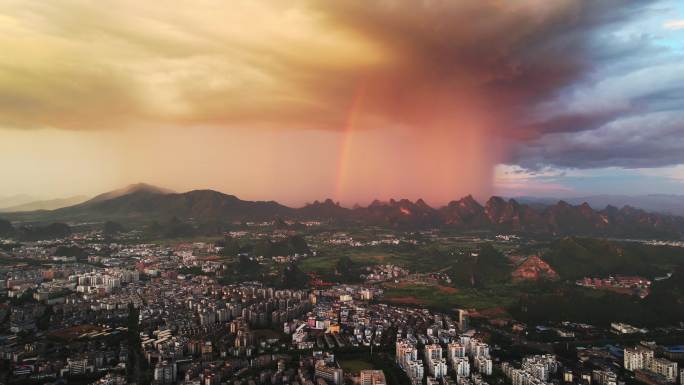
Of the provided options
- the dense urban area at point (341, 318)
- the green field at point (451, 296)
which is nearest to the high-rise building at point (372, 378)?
the dense urban area at point (341, 318)

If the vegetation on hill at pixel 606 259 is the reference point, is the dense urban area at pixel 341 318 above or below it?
below

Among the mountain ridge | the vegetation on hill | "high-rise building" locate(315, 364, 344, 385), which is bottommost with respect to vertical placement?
"high-rise building" locate(315, 364, 344, 385)

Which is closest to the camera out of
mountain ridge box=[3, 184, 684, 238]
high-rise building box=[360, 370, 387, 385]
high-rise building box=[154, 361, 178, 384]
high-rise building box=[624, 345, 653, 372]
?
high-rise building box=[360, 370, 387, 385]

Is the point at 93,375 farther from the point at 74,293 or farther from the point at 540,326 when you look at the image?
the point at 540,326

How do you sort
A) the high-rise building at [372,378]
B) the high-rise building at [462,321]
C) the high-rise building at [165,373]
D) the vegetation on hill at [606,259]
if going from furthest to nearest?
the vegetation on hill at [606,259] < the high-rise building at [462,321] < the high-rise building at [165,373] < the high-rise building at [372,378]

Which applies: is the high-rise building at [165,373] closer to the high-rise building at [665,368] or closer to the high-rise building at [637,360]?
the high-rise building at [637,360]

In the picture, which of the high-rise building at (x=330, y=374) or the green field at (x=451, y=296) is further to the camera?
the green field at (x=451, y=296)

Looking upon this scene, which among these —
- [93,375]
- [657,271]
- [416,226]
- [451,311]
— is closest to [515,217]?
[416,226]

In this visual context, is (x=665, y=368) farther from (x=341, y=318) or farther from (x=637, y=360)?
(x=341, y=318)

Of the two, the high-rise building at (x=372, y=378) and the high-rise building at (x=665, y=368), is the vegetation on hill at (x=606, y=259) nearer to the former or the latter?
the high-rise building at (x=665, y=368)

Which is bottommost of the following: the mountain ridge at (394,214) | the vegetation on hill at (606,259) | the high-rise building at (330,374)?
the high-rise building at (330,374)

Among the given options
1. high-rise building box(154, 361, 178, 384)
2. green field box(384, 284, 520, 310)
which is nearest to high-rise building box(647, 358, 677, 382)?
green field box(384, 284, 520, 310)

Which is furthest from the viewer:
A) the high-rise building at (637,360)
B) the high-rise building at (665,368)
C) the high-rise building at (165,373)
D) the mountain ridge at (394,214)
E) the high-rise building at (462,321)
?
the mountain ridge at (394,214)

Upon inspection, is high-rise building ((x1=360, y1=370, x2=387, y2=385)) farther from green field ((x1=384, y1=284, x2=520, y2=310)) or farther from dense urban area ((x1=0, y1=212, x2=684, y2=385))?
green field ((x1=384, y1=284, x2=520, y2=310))
